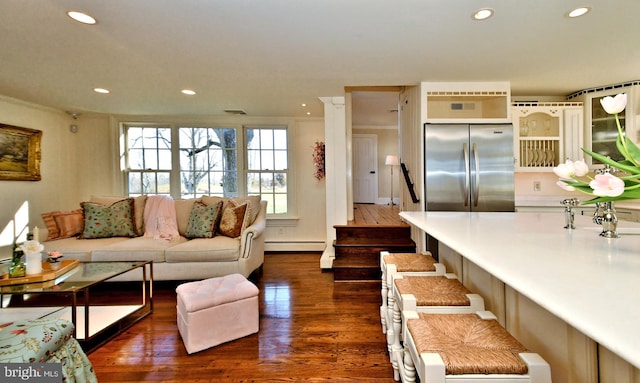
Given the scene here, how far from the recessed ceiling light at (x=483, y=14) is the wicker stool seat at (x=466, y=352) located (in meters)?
1.86

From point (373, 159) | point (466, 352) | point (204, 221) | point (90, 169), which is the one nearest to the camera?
point (466, 352)

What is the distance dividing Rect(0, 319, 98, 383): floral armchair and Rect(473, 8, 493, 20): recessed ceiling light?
301 cm

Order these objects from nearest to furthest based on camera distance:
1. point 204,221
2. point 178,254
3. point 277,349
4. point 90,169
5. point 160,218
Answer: point 277,349
point 178,254
point 204,221
point 160,218
point 90,169

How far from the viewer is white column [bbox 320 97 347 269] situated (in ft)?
11.9

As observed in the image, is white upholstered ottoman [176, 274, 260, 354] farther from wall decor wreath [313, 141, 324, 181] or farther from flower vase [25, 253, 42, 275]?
wall decor wreath [313, 141, 324, 181]

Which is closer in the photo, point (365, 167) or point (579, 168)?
point (579, 168)

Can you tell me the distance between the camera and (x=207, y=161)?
15.5 ft

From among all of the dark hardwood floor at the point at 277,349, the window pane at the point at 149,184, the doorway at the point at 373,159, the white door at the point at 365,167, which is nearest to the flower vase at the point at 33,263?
the dark hardwood floor at the point at 277,349

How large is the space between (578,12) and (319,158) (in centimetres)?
333

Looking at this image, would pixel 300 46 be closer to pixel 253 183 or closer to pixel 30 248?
pixel 30 248

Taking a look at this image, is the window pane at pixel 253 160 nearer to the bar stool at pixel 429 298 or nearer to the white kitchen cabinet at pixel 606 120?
the bar stool at pixel 429 298

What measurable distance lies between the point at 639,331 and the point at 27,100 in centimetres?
561

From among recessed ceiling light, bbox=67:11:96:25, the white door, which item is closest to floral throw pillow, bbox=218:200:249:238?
recessed ceiling light, bbox=67:11:96:25

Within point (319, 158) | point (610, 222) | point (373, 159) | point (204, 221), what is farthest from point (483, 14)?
point (373, 159)
